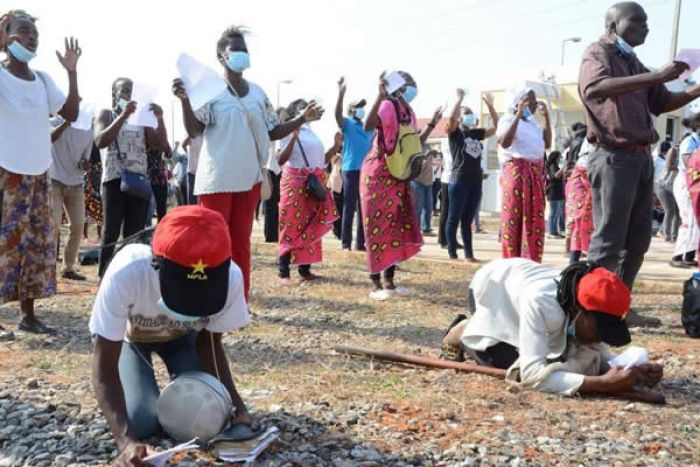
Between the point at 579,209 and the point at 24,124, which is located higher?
the point at 24,124

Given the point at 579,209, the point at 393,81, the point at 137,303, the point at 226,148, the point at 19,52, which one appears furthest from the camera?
the point at 579,209

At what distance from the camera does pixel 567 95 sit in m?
28.4

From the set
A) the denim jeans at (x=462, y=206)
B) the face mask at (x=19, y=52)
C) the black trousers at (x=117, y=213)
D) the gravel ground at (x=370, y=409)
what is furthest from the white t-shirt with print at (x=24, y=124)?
the denim jeans at (x=462, y=206)

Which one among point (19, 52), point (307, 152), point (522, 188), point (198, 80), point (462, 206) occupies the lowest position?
point (462, 206)

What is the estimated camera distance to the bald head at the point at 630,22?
4.59 m

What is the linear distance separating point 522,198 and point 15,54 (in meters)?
4.10

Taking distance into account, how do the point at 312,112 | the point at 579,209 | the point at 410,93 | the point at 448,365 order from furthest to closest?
the point at 579,209 < the point at 410,93 < the point at 312,112 < the point at 448,365

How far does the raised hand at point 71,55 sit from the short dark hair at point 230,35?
0.93 m

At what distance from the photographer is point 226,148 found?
466 cm

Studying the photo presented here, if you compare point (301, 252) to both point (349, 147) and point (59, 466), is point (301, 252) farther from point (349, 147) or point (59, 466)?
point (59, 466)

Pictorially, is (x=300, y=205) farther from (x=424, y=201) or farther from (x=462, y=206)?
(x=424, y=201)

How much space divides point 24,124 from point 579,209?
532 cm

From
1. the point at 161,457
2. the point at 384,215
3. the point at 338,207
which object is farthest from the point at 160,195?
the point at 161,457

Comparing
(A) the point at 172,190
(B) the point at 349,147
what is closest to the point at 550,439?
(B) the point at 349,147
